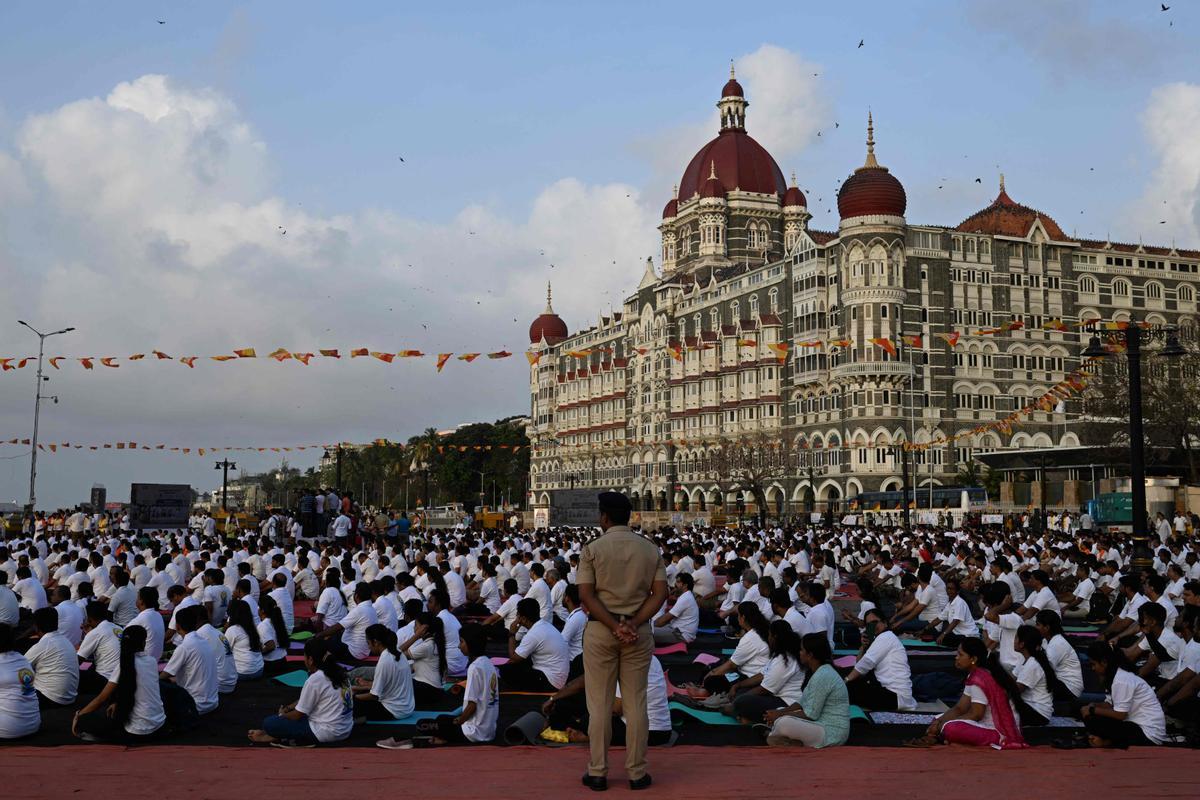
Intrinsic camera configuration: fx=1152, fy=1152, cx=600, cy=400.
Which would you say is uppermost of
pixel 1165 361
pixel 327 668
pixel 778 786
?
pixel 1165 361

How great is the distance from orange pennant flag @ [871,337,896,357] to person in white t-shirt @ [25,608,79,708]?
5545cm

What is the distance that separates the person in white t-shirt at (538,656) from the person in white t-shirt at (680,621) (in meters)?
4.38

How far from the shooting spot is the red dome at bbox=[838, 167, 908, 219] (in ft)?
220

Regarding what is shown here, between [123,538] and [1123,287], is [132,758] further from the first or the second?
[1123,287]

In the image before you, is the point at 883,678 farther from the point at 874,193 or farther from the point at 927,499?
the point at 874,193

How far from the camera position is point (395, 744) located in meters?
9.79

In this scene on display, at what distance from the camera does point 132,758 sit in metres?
9.23

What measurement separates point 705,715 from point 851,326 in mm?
58213

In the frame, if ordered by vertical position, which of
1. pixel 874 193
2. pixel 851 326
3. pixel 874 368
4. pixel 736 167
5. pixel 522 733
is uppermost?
pixel 736 167

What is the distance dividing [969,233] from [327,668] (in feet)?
220

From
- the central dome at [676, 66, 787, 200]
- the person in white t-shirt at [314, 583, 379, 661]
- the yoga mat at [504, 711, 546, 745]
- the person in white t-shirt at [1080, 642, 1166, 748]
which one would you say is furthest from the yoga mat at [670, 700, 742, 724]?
the central dome at [676, 66, 787, 200]

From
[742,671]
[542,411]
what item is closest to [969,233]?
[542,411]

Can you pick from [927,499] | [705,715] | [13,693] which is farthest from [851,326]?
[13,693]

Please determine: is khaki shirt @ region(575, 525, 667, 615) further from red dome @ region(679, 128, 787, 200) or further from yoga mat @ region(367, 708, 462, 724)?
red dome @ region(679, 128, 787, 200)
